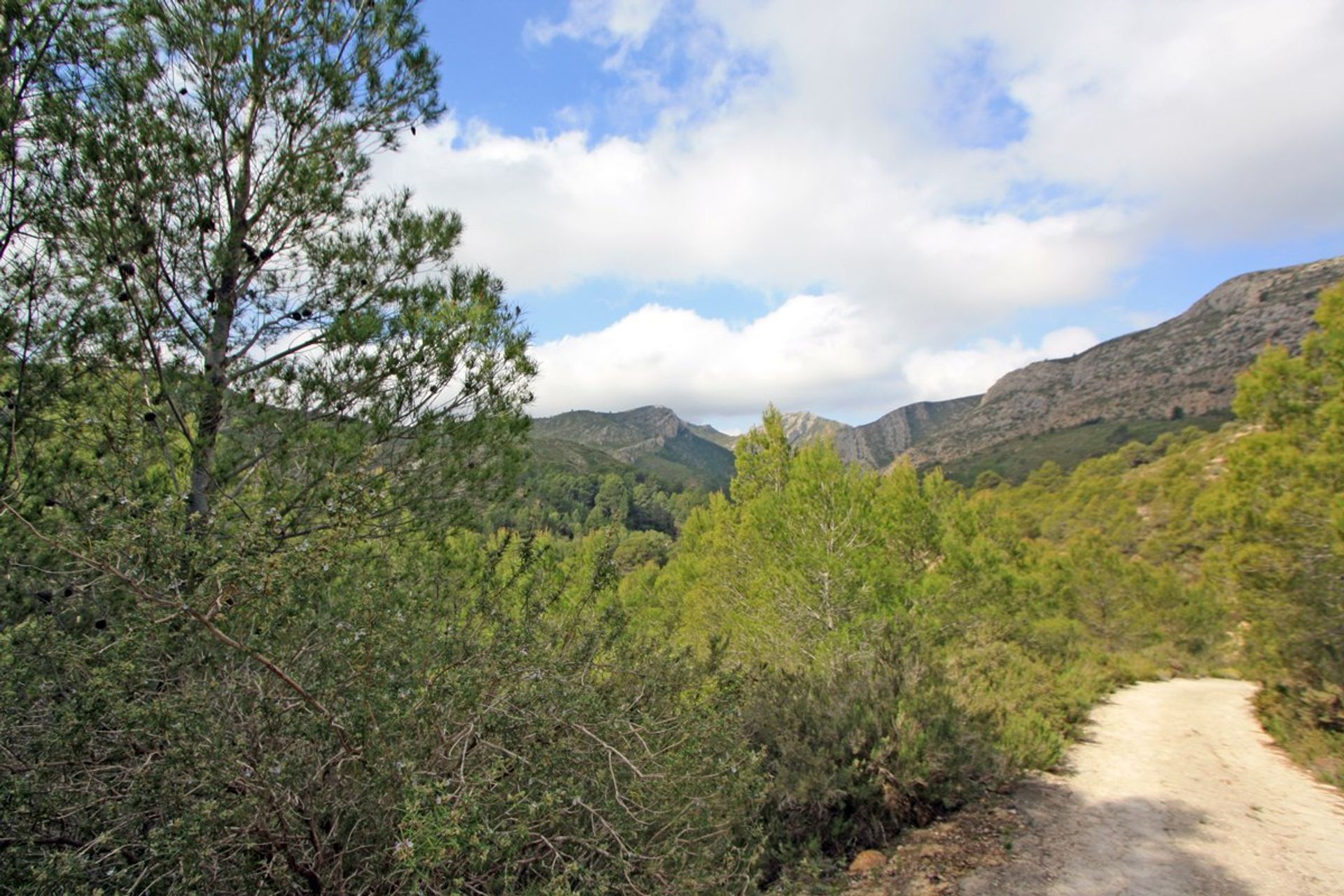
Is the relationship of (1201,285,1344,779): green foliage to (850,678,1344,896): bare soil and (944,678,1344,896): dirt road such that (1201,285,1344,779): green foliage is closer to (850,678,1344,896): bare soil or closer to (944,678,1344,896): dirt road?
(944,678,1344,896): dirt road

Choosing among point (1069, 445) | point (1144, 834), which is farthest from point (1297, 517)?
point (1069, 445)

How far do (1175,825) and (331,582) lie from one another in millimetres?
8763

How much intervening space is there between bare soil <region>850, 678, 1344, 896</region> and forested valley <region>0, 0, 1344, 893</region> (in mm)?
520

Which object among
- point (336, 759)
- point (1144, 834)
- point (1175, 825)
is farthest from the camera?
point (1175, 825)

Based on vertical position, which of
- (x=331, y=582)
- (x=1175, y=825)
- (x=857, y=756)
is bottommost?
(x=1175, y=825)

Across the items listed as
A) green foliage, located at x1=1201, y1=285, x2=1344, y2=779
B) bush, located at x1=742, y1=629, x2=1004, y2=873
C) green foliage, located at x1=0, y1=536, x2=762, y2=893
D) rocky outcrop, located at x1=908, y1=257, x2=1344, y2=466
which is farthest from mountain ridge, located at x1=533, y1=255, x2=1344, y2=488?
green foliage, located at x1=0, y1=536, x2=762, y2=893

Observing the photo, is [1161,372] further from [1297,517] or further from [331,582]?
[331,582]

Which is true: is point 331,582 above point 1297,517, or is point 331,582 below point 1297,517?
above

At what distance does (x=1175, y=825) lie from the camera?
6586 mm

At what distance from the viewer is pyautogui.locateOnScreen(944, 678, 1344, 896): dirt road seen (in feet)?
17.5

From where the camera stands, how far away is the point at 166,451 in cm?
402

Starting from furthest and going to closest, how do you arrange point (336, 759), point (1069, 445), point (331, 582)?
point (1069, 445), point (331, 582), point (336, 759)

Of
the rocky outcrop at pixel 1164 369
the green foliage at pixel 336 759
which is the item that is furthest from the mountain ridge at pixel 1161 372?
the green foliage at pixel 336 759

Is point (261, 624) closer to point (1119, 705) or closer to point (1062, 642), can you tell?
point (1119, 705)
